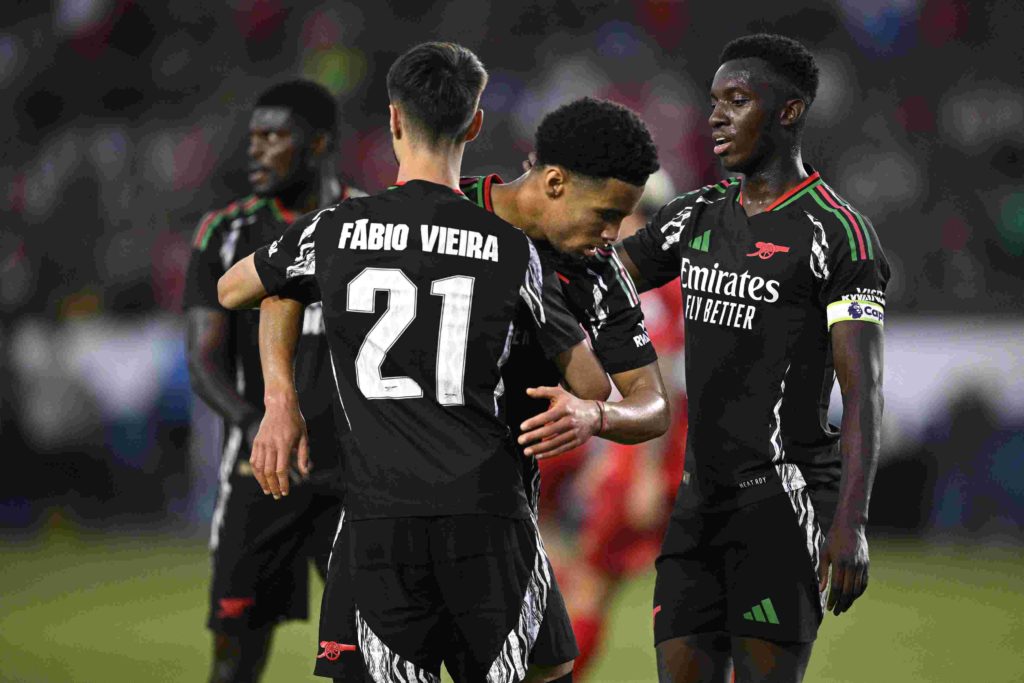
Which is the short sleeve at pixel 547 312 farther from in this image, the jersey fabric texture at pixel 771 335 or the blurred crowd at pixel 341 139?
the blurred crowd at pixel 341 139

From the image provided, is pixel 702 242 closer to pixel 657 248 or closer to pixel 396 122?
pixel 657 248

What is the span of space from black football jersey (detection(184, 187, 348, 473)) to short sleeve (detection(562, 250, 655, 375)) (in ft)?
5.38

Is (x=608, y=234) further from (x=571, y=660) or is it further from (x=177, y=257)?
(x=177, y=257)

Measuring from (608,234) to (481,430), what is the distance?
53 cm

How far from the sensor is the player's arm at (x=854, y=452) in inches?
123

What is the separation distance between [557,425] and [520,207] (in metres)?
0.60

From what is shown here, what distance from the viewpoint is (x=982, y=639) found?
6801 mm

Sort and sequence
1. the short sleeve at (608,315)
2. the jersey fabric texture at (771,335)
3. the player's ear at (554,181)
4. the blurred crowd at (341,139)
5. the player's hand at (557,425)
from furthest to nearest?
the blurred crowd at (341,139), the jersey fabric texture at (771,335), the short sleeve at (608,315), the player's ear at (554,181), the player's hand at (557,425)

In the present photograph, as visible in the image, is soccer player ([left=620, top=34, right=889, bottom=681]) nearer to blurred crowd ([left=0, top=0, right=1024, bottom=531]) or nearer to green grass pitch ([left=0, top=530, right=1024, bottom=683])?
green grass pitch ([left=0, top=530, right=1024, bottom=683])

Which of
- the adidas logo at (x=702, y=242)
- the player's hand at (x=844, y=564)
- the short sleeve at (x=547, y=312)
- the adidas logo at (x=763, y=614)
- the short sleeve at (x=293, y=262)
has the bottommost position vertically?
the adidas logo at (x=763, y=614)

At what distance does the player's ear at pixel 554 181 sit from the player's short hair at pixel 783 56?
95 cm

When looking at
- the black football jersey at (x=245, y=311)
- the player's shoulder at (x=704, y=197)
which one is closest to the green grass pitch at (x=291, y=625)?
the black football jersey at (x=245, y=311)

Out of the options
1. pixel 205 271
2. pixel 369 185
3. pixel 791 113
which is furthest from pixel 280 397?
pixel 369 185

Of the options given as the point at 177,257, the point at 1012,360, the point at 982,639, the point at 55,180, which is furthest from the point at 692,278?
the point at 55,180
